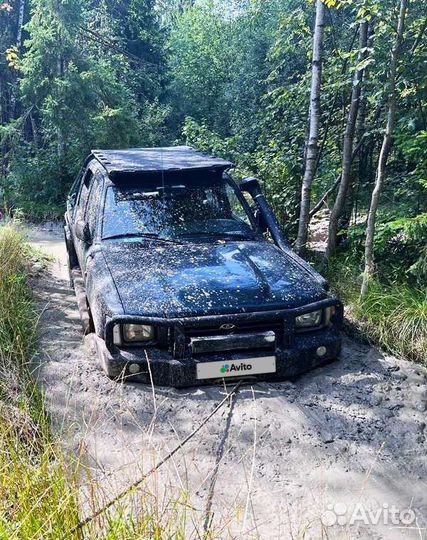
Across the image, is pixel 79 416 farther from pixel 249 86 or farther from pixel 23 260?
pixel 249 86

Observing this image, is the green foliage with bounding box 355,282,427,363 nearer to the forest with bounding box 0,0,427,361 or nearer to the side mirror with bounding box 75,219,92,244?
the forest with bounding box 0,0,427,361

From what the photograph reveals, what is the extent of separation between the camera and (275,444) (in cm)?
316

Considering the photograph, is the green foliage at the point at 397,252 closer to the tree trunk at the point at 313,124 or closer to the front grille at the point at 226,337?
the tree trunk at the point at 313,124

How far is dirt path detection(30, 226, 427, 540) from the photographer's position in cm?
254

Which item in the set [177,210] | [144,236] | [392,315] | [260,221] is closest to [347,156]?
[260,221]

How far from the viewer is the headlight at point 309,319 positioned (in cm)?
387

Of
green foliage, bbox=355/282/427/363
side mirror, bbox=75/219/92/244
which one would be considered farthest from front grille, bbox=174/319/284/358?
side mirror, bbox=75/219/92/244

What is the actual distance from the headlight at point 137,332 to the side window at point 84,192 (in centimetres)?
258

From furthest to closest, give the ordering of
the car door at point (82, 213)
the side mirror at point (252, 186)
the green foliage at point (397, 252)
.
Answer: the side mirror at point (252, 186) → the green foliage at point (397, 252) → the car door at point (82, 213)

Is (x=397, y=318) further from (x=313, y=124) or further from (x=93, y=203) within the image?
(x=93, y=203)

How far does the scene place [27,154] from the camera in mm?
13367

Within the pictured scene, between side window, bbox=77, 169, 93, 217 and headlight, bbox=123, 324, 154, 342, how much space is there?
8.46 ft

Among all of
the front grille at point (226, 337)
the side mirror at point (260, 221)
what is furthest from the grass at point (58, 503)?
the side mirror at point (260, 221)

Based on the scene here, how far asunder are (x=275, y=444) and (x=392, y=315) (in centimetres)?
218
